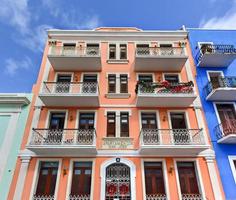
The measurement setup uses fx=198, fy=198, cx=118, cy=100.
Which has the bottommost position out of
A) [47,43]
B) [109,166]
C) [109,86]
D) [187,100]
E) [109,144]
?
[109,166]

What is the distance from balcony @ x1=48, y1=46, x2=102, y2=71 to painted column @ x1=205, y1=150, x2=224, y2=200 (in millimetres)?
8745

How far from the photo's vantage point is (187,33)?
15453 millimetres

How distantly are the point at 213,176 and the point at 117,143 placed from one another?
5.20 metres

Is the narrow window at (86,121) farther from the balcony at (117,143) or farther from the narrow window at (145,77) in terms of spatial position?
the narrow window at (145,77)

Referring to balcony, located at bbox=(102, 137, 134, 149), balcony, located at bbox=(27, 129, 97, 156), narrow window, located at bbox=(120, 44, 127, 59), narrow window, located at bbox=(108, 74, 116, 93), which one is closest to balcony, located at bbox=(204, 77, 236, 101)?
balcony, located at bbox=(102, 137, 134, 149)

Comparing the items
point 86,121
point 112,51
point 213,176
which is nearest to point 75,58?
point 112,51

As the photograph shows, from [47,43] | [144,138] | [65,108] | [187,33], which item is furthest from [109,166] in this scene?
[187,33]

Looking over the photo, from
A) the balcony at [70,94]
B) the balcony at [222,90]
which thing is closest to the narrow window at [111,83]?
the balcony at [70,94]

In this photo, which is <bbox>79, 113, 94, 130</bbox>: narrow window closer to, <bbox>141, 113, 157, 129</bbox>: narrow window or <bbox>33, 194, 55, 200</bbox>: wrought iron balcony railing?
<bbox>141, 113, 157, 129</bbox>: narrow window

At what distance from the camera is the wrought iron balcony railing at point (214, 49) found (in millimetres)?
13445

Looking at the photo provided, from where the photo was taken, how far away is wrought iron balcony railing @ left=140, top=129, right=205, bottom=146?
1055cm

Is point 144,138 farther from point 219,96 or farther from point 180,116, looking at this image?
point 219,96

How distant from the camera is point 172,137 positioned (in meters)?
10.8

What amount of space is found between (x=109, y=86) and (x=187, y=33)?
7.65m
